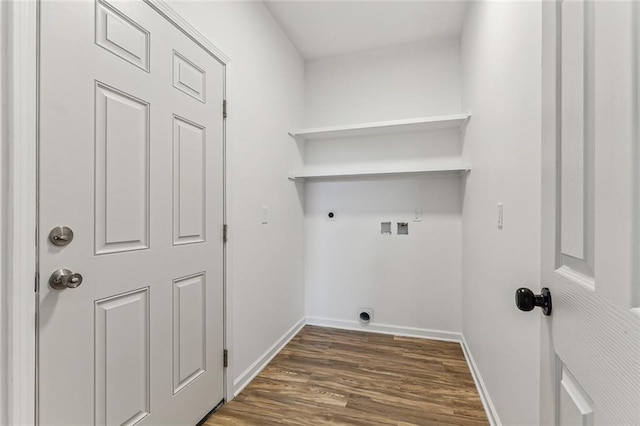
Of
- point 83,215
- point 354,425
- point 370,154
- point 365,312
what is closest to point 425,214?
point 370,154

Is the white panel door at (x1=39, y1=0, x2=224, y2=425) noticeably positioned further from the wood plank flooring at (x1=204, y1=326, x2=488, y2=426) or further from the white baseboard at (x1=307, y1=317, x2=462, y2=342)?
the white baseboard at (x1=307, y1=317, x2=462, y2=342)

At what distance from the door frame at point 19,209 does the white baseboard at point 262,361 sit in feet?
3.74

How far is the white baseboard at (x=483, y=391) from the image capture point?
1558mm

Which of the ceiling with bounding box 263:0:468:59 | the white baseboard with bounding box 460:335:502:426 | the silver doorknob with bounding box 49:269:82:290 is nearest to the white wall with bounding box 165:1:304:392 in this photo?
the ceiling with bounding box 263:0:468:59

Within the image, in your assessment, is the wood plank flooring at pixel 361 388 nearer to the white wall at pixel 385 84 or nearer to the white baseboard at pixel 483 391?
the white baseboard at pixel 483 391

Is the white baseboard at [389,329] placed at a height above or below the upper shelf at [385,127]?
below

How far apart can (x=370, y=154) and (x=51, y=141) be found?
7.79 ft

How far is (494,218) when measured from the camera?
1567 mm

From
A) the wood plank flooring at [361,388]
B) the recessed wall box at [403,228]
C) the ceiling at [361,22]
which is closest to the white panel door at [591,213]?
the wood plank flooring at [361,388]

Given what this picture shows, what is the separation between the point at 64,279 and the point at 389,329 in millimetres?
2542

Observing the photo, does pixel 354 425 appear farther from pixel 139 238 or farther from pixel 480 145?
pixel 480 145

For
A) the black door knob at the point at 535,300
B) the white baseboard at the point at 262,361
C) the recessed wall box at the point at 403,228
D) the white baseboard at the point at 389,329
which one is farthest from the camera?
the recessed wall box at the point at 403,228

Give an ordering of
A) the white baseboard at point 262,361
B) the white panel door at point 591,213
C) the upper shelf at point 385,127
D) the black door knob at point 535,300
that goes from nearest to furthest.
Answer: the white panel door at point 591,213
the black door knob at point 535,300
the white baseboard at point 262,361
the upper shelf at point 385,127

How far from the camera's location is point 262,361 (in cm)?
217
